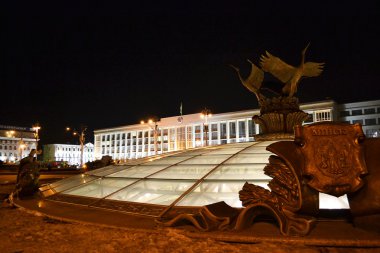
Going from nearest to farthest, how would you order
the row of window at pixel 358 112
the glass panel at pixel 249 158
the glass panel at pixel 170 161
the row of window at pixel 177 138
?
the glass panel at pixel 249 158 < the glass panel at pixel 170 161 < the row of window at pixel 358 112 < the row of window at pixel 177 138

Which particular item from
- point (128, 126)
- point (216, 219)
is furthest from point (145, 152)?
point (216, 219)

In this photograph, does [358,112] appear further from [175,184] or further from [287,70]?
[175,184]

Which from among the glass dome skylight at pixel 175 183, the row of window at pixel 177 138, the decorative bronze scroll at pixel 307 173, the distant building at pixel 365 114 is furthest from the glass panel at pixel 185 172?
the distant building at pixel 365 114

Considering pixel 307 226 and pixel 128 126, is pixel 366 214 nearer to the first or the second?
pixel 307 226

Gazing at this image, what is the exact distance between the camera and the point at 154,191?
668 cm

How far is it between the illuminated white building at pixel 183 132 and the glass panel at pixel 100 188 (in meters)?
39.4

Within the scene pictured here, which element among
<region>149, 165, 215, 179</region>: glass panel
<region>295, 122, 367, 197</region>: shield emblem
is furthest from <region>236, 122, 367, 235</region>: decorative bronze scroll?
<region>149, 165, 215, 179</region>: glass panel

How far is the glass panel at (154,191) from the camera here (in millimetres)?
6367

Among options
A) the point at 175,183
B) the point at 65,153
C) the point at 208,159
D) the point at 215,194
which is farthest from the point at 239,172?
the point at 65,153

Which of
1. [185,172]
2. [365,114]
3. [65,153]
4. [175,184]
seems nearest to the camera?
[175,184]

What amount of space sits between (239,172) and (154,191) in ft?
6.19

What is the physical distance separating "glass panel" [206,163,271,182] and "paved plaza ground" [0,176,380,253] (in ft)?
7.06

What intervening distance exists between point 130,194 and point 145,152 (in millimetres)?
66336

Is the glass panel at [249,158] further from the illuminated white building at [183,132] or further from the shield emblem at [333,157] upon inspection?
the illuminated white building at [183,132]
